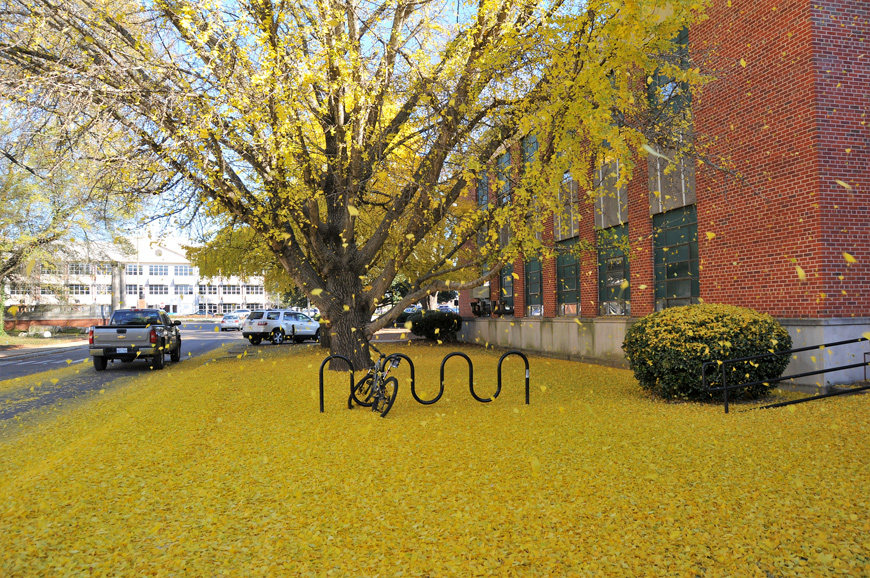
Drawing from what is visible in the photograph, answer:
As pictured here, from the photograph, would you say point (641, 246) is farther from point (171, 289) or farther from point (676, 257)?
point (171, 289)

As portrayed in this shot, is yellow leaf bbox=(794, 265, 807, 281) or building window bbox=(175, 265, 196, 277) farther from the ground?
building window bbox=(175, 265, 196, 277)

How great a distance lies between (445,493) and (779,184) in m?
9.23

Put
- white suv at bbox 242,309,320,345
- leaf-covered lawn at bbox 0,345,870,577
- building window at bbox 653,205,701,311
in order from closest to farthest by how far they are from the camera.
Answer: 1. leaf-covered lawn at bbox 0,345,870,577
2. building window at bbox 653,205,701,311
3. white suv at bbox 242,309,320,345

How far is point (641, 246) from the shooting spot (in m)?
14.0

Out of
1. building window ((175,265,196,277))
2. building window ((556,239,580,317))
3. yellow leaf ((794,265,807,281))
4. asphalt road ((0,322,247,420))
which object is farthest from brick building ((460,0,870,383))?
building window ((175,265,196,277))

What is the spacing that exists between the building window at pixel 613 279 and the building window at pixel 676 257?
1.29 meters

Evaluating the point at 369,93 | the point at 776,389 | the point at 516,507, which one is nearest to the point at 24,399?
the point at 369,93

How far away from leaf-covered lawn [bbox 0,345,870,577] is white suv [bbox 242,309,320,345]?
21.0m

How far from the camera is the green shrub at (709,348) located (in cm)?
839

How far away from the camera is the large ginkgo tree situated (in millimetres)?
8805

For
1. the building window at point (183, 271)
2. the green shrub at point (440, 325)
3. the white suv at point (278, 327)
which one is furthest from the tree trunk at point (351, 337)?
the building window at point (183, 271)

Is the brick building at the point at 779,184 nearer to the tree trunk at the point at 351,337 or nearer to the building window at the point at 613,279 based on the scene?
the building window at the point at 613,279

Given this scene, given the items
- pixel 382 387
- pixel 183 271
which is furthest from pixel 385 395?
pixel 183 271

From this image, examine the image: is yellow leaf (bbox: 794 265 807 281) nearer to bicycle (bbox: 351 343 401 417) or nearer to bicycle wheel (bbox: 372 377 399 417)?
bicycle (bbox: 351 343 401 417)
